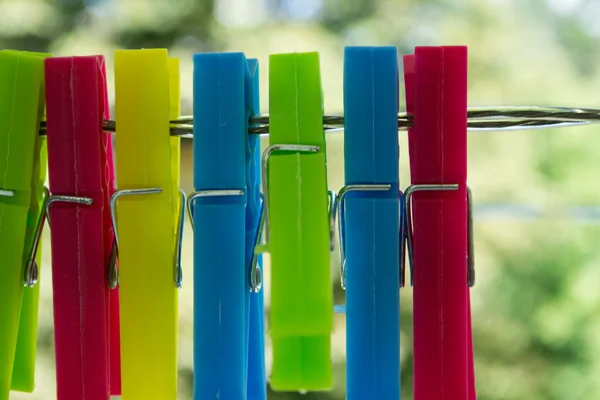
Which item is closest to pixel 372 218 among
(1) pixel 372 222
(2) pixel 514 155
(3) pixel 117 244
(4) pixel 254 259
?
(1) pixel 372 222

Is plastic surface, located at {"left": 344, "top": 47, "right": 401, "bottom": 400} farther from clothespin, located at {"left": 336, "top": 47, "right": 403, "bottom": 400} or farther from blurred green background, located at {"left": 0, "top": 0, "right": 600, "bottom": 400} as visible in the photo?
blurred green background, located at {"left": 0, "top": 0, "right": 600, "bottom": 400}

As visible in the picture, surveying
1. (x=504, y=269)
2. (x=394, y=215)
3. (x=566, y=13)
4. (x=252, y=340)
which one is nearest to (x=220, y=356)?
(x=252, y=340)

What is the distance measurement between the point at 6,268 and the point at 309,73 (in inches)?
12.9

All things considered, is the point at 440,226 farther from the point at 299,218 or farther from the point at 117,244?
the point at 117,244

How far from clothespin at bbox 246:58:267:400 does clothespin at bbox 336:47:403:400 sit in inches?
3.5

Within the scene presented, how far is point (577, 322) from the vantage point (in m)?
1.79

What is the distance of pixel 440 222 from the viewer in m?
0.59

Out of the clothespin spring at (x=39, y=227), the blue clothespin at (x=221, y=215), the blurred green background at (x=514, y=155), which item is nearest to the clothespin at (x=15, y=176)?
the clothespin spring at (x=39, y=227)

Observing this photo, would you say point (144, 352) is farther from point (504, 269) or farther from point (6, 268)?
point (504, 269)

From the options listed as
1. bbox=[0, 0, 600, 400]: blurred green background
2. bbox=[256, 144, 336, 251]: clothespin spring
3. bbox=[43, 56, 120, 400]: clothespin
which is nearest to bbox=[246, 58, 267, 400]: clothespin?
bbox=[256, 144, 336, 251]: clothespin spring

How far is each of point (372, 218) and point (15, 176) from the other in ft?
1.07

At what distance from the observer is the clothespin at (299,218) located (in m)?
0.58

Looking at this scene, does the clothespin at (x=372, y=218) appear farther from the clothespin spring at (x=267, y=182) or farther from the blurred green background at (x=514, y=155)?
the blurred green background at (x=514, y=155)

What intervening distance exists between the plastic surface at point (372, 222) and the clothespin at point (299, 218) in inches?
0.9
